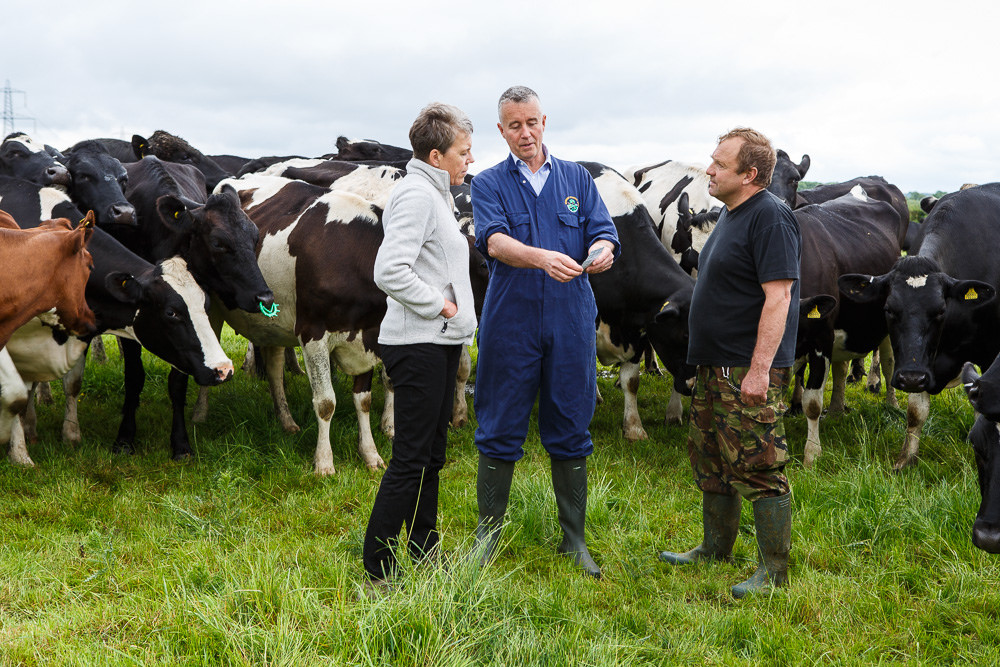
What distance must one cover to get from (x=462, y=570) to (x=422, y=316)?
1.09 m

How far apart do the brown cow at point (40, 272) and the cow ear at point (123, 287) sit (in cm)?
29

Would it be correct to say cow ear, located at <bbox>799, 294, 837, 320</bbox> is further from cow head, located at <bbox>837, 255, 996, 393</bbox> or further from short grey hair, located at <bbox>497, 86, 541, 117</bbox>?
short grey hair, located at <bbox>497, 86, 541, 117</bbox>

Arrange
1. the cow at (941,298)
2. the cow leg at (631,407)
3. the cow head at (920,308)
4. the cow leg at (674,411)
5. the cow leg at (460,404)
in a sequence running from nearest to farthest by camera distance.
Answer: the cow head at (920,308)
the cow at (941,298)
the cow leg at (631,407)
the cow leg at (460,404)
the cow leg at (674,411)

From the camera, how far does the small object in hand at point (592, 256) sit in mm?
4008

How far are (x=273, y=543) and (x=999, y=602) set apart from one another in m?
3.69

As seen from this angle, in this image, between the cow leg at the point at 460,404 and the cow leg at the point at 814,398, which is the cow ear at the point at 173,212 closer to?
the cow leg at the point at 460,404

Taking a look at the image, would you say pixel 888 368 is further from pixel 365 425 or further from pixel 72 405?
pixel 72 405

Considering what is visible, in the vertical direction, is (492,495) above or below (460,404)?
above

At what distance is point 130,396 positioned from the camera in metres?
7.00

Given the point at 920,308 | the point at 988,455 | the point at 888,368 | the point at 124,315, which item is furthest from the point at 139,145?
the point at 988,455

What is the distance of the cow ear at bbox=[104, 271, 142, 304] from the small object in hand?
359 cm

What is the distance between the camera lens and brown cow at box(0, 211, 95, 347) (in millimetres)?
5035

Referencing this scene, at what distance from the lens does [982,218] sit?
726cm

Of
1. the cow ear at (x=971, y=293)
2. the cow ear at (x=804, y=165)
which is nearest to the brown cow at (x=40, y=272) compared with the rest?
the cow ear at (x=971, y=293)
